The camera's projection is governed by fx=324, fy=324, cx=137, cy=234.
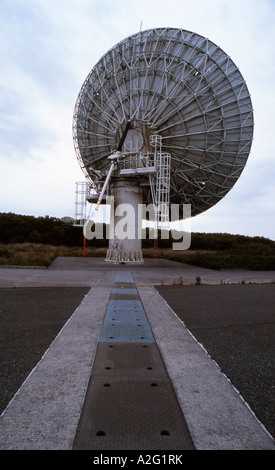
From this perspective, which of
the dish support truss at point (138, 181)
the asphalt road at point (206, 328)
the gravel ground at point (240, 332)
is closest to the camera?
the gravel ground at point (240, 332)

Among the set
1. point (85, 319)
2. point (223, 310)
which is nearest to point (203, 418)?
point (85, 319)

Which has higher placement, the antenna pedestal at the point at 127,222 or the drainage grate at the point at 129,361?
the antenna pedestal at the point at 127,222

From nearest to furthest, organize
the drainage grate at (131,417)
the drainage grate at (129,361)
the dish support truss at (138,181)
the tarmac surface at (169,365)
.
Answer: the drainage grate at (131,417) < the tarmac surface at (169,365) < the drainage grate at (129,361) < the dish support truss at (138,181)

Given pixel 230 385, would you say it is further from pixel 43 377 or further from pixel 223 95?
pixel 223 95

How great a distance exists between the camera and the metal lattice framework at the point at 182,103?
19.1 m

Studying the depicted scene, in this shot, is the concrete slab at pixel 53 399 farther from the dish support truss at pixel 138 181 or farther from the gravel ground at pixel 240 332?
the dish support truss at pixel 138 181

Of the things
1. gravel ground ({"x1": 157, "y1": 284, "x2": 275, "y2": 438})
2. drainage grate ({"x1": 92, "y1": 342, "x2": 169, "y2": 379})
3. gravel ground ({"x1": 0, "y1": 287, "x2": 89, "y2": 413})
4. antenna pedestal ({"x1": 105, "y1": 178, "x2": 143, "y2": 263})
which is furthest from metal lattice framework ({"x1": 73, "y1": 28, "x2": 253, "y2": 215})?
drainage grate ({"x1": 92, "y1": 342, "x2": 169, "y2": 379})

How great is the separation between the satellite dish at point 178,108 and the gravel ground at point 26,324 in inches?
486

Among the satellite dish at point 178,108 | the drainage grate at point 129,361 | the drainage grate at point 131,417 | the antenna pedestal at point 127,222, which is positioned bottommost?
the drainage grate at point 129,361

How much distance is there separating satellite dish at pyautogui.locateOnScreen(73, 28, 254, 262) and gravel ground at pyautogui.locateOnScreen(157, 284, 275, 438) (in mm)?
11865

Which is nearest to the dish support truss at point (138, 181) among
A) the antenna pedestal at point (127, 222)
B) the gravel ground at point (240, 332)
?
the antenna pedestal at point (127, 222)

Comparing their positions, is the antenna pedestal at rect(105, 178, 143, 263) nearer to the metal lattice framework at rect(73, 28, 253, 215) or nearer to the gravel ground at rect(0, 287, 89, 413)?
the metal lattice framework at rect(73, 28, 253, 215)

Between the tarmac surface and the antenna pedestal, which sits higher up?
the antenna pedestal

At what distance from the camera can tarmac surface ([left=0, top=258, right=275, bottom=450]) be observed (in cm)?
259
